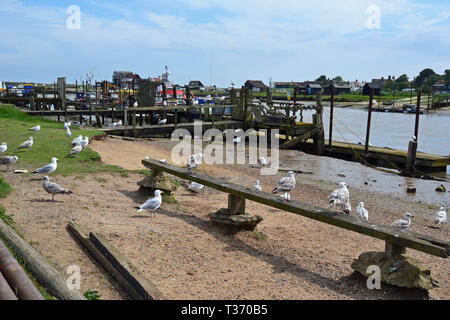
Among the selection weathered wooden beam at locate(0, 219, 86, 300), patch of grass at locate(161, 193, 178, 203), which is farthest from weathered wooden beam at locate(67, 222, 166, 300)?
patch of grass at locate(161, 193, 178, 203)

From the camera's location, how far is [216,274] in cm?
609

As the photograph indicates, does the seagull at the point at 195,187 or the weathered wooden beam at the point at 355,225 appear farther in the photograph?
the seagull at the point at 195,187

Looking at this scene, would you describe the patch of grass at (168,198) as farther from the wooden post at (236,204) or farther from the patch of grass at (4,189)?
the patch of grass at (4,189)

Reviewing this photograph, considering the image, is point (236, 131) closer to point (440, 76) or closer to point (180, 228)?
point (180, 228)

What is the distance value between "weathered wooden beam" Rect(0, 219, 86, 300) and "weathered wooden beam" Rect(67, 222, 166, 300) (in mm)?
641

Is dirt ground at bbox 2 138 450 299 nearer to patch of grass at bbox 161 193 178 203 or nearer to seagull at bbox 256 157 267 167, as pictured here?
patch of grass at bbox 161 193 178 203

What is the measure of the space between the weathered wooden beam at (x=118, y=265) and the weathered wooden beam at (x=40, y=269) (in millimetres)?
641

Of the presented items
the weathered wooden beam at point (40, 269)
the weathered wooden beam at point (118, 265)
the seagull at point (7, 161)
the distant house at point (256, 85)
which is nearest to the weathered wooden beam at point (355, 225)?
the weathered wooden beam at point (118, 265)

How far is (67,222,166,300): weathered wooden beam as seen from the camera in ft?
15.9

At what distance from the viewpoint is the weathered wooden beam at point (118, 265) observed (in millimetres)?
4836

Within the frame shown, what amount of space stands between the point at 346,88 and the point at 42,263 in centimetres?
14041

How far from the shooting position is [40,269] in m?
5.11

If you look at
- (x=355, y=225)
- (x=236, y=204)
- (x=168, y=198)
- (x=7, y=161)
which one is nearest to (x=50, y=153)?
(x=7, y=161)
